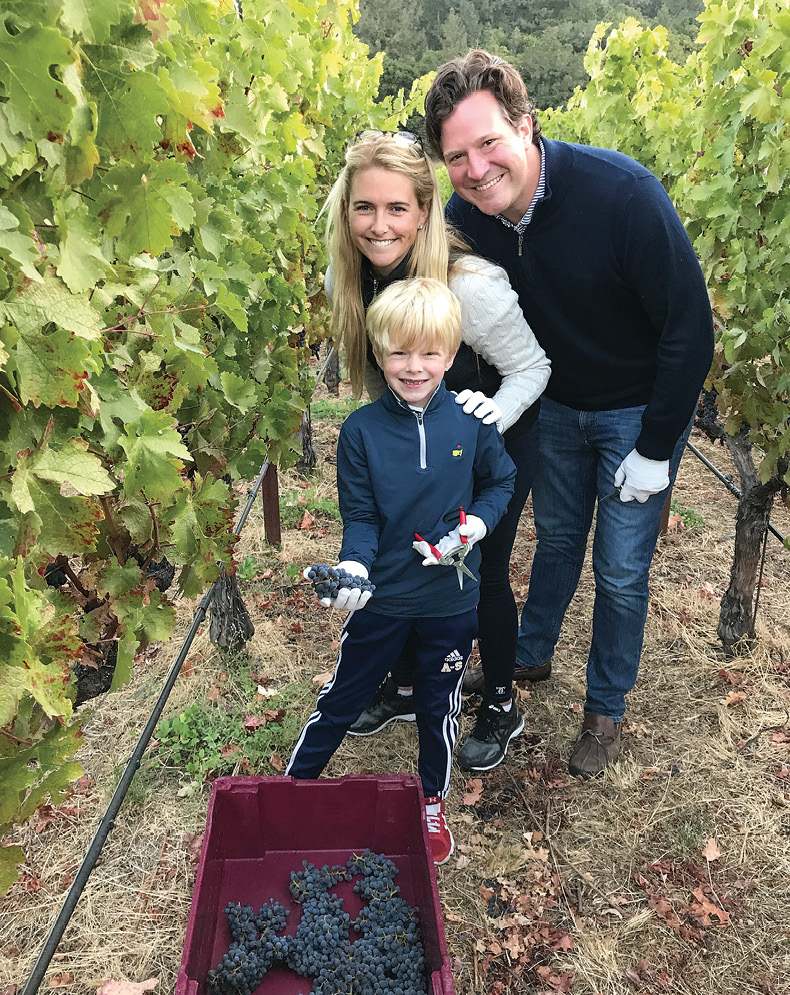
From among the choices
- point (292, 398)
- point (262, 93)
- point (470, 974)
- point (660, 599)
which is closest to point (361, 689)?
point (470, 974)

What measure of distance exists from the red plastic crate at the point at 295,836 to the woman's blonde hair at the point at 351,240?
50.8 inches

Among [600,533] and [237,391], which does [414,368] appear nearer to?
[237,391]

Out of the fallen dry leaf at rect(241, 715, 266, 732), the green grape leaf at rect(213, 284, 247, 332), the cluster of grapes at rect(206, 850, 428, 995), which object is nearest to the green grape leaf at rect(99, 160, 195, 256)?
the green grape leaf at rect(213, 284, 247, 332)

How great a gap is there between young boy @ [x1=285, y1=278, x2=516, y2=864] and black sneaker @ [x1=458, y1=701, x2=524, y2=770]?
1.96 feet

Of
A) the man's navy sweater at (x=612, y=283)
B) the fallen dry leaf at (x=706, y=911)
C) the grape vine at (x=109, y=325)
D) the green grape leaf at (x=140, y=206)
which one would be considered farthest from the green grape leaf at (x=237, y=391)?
the fallen dry leaf at (x=706, y=911)

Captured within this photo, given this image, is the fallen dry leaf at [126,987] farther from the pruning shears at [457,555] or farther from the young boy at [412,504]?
the pruning shears at [457,555]

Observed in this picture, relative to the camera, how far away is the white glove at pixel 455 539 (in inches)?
78.0

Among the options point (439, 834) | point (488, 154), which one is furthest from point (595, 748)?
point (488, 154)

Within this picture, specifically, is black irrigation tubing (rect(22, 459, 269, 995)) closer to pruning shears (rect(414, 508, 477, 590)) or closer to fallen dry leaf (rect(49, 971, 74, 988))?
fallen dry leaf (rect(49, 971, 74, 988))

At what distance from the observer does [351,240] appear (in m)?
2.13

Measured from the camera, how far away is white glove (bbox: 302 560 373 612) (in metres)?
1.85

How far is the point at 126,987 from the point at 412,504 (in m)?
1.59

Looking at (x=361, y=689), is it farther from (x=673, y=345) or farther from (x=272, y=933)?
(x=673, y=345)

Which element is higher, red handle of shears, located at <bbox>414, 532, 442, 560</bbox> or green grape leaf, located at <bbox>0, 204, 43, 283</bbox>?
green grape leaf, located at <bbox>0, 204, 43, 283</bbox>
